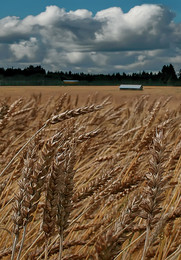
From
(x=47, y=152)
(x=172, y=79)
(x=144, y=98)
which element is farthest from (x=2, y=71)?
(x=47, y=152)

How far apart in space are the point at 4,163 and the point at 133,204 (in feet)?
6.22

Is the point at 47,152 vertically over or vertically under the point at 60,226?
over

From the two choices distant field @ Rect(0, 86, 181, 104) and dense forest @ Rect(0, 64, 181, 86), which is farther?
dense forest @ Rect(0, 64, 181, 86)

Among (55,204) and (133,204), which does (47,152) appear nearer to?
(55,204)

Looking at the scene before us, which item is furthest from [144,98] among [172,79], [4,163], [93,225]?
[172,79]

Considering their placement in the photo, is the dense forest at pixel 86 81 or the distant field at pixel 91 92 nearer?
the distant field at pixel 91 92

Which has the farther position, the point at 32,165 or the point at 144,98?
the point at 144,98

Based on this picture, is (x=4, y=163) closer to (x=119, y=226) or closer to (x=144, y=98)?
(x=119, y=226)

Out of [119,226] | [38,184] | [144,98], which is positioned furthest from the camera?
[144,98]

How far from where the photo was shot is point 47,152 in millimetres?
1062

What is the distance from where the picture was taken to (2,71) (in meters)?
80.4

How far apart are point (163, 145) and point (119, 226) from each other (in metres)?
0.25

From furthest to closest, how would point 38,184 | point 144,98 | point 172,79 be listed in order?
point 172,79 → point 144,98 → point 38,184

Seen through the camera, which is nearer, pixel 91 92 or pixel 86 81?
pixel 91 92
